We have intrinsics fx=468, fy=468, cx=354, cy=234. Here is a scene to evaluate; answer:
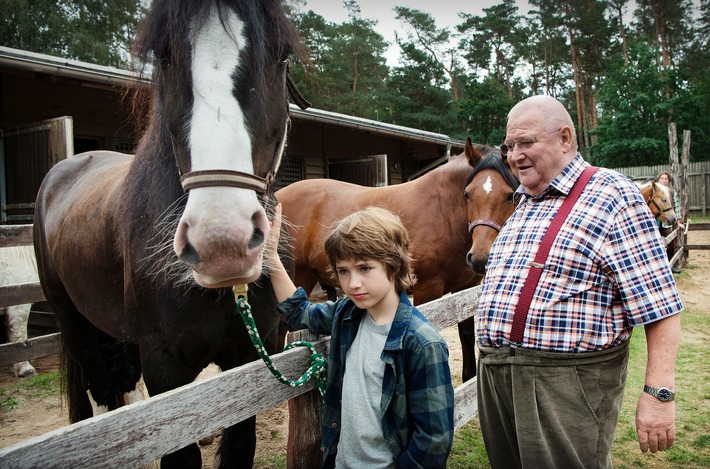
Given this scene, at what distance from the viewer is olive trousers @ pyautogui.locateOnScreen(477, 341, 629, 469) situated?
1.55 m

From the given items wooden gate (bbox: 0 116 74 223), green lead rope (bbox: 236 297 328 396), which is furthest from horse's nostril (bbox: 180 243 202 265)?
wooden gate (bbox: 0 116 74 223)

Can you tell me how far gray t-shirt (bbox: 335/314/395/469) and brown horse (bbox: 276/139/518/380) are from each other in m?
2.05

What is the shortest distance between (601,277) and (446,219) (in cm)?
267

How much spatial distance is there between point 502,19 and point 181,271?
3516 cm

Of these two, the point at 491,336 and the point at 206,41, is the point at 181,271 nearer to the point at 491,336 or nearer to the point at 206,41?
the point at 206,41

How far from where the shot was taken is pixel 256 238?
1.41 metres

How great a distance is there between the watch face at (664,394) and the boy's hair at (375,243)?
85cm

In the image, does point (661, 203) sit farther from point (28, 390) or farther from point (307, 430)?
point (28, 390)

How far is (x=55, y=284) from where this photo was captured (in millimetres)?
3092

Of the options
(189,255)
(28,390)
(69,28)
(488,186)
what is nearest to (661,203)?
(488,186)

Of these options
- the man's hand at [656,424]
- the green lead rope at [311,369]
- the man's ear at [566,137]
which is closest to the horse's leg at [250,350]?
the green lead rope at [311,369]

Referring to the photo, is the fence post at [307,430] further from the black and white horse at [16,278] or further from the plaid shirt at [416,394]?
the black and white horse at [16,278]

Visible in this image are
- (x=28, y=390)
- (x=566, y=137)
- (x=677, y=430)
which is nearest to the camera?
(x=566, y=137)

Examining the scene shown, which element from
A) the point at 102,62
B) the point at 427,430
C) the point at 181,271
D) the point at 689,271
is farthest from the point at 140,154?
the point at 102,62
